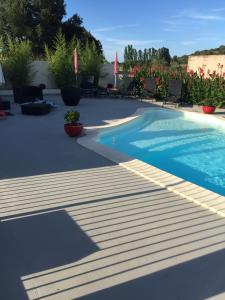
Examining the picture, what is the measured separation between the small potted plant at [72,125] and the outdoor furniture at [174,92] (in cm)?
668

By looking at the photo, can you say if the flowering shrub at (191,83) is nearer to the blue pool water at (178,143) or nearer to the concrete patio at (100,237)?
the blue pool water at (178,143)

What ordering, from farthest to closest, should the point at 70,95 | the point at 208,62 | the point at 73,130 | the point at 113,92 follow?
the point at 208,62, the point at 113,92, the point at 70,95, the point at 73,130

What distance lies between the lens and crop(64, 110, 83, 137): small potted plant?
7.56 meters

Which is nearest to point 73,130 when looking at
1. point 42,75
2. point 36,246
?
point 36,246

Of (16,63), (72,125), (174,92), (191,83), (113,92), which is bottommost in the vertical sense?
(72,125)

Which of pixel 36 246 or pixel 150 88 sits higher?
pixel 150 88

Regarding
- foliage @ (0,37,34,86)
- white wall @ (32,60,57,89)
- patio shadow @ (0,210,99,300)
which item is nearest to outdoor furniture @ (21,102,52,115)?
foliage @ (0,37,34,86)

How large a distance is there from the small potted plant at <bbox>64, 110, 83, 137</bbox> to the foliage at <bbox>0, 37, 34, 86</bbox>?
817 centimetres

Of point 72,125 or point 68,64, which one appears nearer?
point 72,125

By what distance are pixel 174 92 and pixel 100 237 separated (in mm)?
10842

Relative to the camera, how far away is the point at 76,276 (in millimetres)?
2816

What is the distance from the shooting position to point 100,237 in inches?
135

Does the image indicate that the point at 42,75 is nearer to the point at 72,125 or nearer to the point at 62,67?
the point at 62,67

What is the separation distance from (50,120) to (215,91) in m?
6.61
